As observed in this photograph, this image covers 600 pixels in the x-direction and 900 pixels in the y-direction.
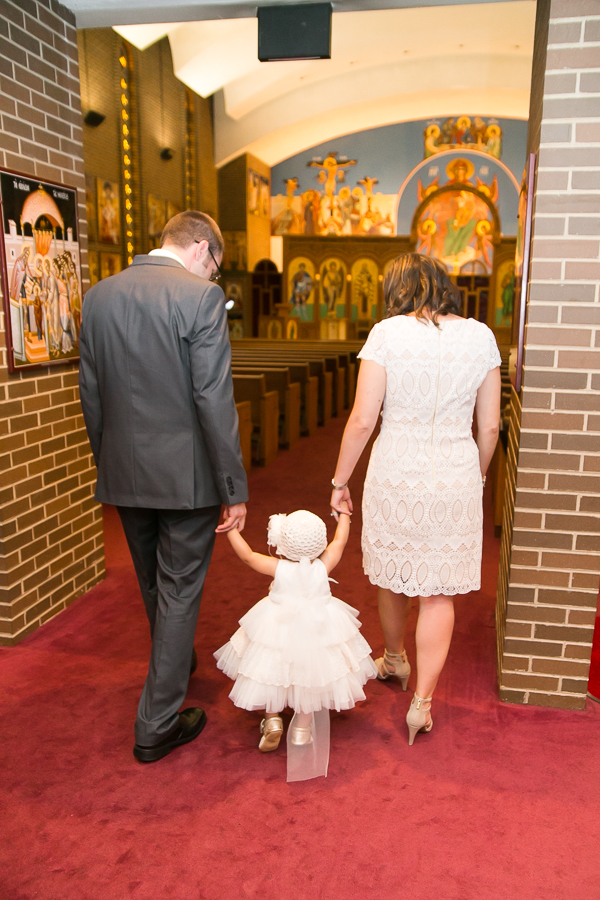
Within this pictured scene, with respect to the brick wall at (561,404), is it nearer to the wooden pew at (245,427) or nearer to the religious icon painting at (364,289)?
the wooden pew at (245,427)

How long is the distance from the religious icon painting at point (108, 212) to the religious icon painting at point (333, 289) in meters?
7.20

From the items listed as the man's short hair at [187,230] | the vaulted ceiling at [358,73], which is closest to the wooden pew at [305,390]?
the man's short hair at [187,230]

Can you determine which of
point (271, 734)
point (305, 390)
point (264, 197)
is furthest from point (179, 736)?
point (264, 197)

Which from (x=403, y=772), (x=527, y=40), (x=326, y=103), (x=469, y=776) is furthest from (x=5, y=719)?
(x=326, y=103)

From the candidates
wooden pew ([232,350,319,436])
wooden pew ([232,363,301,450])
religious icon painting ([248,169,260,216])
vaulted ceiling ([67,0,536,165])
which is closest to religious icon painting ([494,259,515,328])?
vaulted ceiling ([67,0,536,165])

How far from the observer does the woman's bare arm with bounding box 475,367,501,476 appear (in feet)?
7.44

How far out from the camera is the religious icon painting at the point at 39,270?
9.66 ft

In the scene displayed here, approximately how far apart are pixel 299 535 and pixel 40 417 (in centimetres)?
165

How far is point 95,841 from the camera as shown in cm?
197

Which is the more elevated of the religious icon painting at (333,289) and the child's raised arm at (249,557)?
the religious icon painting at (333,289)

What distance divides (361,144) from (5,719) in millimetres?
17289

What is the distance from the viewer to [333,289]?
18.0m

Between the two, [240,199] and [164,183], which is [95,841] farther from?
[240,199]

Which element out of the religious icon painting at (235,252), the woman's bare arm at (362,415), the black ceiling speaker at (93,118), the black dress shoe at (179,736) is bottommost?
the black dress shoe at (179,736)
